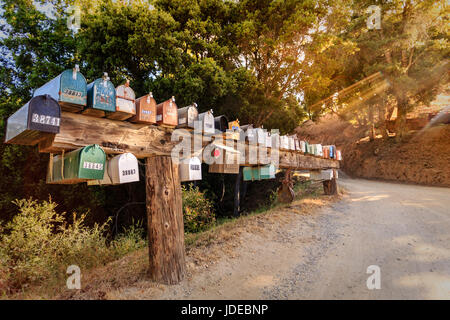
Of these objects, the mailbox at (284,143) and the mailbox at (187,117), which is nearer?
the mailbox at (187,117)

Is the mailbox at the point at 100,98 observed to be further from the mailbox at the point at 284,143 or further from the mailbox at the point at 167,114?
the mailbox at the point at 284,143

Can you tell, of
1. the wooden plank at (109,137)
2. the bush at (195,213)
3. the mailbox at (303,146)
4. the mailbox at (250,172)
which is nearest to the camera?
the wooden plank at (109,137)

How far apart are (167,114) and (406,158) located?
16.0m

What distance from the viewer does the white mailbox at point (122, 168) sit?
2055 mm

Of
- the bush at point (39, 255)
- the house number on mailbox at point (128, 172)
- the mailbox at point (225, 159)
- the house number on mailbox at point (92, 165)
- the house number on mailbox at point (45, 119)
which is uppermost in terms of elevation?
the house number on mailbox at point (45, 119)

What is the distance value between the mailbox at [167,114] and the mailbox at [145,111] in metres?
0.09

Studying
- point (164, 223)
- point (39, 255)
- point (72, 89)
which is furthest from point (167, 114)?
point (39, 255)

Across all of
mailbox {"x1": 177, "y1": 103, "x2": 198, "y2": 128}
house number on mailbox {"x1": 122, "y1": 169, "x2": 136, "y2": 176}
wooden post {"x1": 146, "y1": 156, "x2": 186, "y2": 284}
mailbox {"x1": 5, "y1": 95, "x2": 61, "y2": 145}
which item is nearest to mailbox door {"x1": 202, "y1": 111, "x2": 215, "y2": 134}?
mailbox {"x1": 177, "y1": 103, "x2": 198, "y2": 128}

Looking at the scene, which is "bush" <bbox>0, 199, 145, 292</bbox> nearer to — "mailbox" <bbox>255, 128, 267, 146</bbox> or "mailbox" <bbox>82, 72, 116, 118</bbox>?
"mailbox" <bbox>82, 72, 116, 118</bbox>

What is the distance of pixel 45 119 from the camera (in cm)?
163

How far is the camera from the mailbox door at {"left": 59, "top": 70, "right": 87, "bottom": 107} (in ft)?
5.66

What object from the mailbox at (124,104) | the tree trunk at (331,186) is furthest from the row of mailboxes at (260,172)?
the tree trunk at (331,186)

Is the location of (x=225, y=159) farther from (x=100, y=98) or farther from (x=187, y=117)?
(x=100, y=98)

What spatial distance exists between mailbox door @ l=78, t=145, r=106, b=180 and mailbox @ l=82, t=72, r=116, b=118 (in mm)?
322
